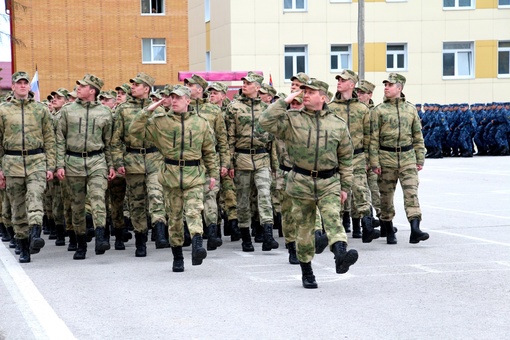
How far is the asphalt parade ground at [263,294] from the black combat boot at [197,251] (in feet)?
0.49

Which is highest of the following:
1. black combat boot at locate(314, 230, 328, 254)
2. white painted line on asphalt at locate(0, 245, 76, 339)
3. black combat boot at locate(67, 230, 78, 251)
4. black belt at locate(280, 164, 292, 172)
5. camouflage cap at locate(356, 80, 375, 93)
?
camouflage cap at locate(356, 80, 375, 93)

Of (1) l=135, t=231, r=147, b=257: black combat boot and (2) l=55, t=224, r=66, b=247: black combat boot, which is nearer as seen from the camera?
(1) l=135, t=231, r=147, b=257: black combat boot

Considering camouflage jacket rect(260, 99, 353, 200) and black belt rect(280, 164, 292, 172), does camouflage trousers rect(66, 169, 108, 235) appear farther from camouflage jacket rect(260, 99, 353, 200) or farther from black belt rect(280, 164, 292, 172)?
camouflage jacket rect(260, 99, 353, 200)

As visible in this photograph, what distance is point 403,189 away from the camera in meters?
12.9

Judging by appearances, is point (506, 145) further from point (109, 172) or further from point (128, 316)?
point (128, 316)

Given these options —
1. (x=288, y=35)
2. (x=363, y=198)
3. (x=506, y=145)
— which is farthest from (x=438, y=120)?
(x=363, y=198)

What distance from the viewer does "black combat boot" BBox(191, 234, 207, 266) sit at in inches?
402

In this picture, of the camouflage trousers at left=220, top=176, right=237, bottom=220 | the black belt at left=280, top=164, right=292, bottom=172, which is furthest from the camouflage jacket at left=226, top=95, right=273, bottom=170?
the black belt at left=280, top=164, right=292, bottom=172

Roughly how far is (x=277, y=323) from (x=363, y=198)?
213 inches

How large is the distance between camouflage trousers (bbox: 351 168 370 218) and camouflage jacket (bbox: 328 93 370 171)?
0.36ft

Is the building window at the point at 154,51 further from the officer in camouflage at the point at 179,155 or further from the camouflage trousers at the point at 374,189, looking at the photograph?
the officer in camouflage at the point at 179,155

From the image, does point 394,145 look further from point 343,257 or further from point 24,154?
point 24,154

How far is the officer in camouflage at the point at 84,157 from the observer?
12.0 metres

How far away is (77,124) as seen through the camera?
1205 centimetres
